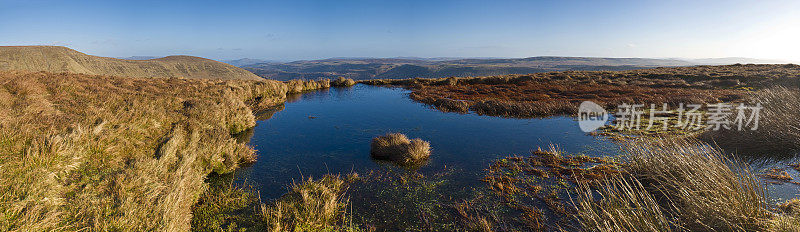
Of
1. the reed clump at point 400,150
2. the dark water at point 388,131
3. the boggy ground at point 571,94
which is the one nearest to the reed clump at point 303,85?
the boggy ground at point 571,94

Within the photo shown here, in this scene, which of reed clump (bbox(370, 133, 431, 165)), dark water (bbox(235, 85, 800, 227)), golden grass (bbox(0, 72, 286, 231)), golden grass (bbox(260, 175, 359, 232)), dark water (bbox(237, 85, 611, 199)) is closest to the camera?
golden grass (bbox(0, 72, 286, 231))

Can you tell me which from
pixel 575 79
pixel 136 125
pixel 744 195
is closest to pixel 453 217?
pixel 744 195

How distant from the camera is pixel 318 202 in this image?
6.26 metres

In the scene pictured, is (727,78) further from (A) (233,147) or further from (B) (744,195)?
(A) (233,147)

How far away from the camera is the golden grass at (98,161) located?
13.5 feet

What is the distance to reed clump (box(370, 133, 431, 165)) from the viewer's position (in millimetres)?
9891

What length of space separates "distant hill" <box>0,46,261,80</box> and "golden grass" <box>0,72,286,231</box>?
39916mm

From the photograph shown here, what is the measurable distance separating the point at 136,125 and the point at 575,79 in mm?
45055

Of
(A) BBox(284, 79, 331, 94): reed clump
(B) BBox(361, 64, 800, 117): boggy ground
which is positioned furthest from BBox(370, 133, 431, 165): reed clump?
(A) BBox(284, 79, 331, 94): reed clump

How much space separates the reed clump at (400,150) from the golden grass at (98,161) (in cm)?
462

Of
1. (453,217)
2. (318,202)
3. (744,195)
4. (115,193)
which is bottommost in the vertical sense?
(453,217)

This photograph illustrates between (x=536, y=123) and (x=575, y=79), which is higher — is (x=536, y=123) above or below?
below

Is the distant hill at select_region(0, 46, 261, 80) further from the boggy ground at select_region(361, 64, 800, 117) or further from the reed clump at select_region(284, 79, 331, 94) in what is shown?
the boggy ground at select_region(361, 64, 800, 117)

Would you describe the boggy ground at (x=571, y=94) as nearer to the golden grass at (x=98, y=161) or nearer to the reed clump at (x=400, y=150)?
the reed clump at (x=400, y=150)
